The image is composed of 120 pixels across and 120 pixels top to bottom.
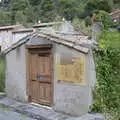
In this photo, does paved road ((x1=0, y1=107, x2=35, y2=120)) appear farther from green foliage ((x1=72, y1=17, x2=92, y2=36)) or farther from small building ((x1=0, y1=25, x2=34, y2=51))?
small building ((x1=0, y1=25, x2=34, y2=51))

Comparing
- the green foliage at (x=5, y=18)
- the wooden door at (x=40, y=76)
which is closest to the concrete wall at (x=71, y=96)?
the wooden door at (x=40, y=76)

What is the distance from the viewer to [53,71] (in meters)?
12.1

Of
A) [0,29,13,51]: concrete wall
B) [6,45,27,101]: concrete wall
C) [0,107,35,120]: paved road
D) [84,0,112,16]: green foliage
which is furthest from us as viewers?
[84,0,112,16]: green foliage

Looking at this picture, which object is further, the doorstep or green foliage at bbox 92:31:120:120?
the doorstep

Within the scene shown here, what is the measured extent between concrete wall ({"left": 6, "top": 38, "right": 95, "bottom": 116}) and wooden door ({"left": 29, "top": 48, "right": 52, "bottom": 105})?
0.35 metres

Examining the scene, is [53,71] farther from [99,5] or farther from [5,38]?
[99,5]

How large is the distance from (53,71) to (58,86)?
642 mm

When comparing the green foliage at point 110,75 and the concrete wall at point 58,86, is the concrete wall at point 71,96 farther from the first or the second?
the green foliage at point 110,75

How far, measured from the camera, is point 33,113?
452 inches

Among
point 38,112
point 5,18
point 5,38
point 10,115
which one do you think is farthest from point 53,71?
point 5,18

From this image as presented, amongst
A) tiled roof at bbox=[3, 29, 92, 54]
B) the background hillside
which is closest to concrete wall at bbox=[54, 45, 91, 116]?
tiled roof at bbox=[3, 29, 92, 54]

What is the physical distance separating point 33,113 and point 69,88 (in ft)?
5.27

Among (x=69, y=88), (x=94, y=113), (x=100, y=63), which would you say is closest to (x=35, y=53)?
(x=69, y=88)

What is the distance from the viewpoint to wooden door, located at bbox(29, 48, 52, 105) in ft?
40.6
